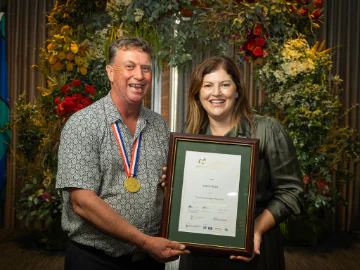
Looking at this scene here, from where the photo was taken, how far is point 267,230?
1.69 meters

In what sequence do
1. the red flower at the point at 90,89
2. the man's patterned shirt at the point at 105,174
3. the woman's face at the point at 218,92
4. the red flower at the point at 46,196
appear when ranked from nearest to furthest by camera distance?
1. the man's patterned shirt at the point at 105,174
2. the woman's face at the point at 218,92
3. the red flower at the point at 90,89
4. the red flower at the point at 46,196

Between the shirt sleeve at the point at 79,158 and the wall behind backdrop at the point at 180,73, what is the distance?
3.24m

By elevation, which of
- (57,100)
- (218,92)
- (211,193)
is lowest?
(211,193)

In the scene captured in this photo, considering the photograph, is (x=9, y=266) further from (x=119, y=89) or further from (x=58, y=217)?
(x=119, y=89)

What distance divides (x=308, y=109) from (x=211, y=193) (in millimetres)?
2686

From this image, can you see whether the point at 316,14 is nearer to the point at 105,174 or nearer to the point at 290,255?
the point at 290,255

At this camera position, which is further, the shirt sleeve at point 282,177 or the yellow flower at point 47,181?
the yellow flower at point 47,181

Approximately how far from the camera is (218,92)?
1.80 meters

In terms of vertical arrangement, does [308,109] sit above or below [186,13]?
below

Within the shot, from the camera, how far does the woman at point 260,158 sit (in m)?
1.71

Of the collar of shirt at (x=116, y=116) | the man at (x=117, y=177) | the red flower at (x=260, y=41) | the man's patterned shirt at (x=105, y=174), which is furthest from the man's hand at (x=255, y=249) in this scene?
the red flower at (x=260, y=41)

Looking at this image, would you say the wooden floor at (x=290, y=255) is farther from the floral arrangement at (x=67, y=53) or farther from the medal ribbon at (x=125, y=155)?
the medal ribbon at (x=125, y=155)

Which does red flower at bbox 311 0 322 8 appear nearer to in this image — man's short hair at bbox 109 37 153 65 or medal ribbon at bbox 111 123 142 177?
man's short hair at bbox 109 37 153 65

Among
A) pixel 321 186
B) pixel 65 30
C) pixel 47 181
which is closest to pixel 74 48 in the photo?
pixel 65 30
